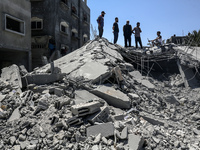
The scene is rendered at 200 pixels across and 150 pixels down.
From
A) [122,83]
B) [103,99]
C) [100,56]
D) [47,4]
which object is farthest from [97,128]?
[47,4]

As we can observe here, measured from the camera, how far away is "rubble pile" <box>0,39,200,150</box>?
256 centimetres

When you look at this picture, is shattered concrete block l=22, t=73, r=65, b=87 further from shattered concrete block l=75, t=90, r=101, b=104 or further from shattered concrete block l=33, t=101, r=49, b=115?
shattered concrete block l=33, t=101, r=49, b=115

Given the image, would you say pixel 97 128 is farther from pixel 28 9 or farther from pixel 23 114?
pixel 28 9

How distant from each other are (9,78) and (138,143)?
3.69 metres

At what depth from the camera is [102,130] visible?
8.73 ft

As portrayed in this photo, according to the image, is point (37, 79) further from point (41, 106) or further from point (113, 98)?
point (113, 98)

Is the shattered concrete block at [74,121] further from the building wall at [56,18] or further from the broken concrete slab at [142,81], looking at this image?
the building wall at [56,18]

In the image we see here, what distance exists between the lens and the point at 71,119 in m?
2.79

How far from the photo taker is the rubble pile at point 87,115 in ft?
8.39

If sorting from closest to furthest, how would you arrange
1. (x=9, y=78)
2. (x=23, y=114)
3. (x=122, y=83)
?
(x=23, y=114) < (x=9, y=78) < (x=122, y=83)

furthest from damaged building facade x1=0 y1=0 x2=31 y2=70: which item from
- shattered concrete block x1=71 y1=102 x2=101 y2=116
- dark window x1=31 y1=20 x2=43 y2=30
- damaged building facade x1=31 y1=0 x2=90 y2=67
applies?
shattered concrete block x1=71 y1=102 x2=101 y2=116

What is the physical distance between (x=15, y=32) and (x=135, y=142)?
28.1ft

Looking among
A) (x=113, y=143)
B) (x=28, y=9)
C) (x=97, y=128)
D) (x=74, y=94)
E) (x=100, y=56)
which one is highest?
(x=28, y=9)

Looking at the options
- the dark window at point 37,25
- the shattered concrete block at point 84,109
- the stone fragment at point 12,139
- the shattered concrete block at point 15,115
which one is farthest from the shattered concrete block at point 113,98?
the dark window at point 37,25
